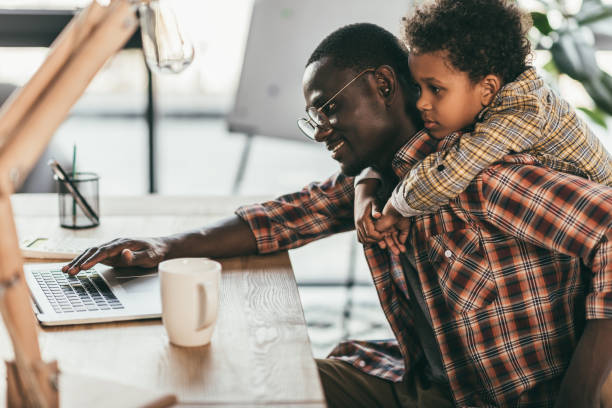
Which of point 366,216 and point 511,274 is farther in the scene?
point 366,216

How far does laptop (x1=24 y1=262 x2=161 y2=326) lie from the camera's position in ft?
3.22

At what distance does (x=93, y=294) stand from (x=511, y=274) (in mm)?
684

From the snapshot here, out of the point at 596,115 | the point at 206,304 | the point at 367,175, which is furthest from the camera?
the point at 596,115

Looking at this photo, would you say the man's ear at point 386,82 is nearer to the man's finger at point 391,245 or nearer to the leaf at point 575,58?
the man's finger at point 391,245

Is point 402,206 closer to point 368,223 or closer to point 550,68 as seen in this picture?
point 368,223

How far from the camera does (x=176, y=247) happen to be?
1302 millimetres

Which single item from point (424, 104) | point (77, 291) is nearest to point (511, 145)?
point (424, 104)

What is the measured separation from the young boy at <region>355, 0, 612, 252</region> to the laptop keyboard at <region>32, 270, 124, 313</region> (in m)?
0.51

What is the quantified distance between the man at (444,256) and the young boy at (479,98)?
0.06 metres

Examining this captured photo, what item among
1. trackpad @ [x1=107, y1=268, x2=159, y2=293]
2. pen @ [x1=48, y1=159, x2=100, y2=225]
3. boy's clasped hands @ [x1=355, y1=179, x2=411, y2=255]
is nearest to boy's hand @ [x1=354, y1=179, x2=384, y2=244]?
boy's clasped hands @ [x1=355, y1=179, x2=411, y2=255]

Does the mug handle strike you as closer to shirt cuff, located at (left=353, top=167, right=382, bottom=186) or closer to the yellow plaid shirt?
the yellow plaid shirt

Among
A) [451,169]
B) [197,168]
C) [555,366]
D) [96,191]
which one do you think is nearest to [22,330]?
[451,169]

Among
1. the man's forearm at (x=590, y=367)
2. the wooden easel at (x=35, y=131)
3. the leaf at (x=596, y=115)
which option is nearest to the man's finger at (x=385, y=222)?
the man's forearm at (x=590, y=367)

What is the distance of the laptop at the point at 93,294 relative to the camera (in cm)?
98
